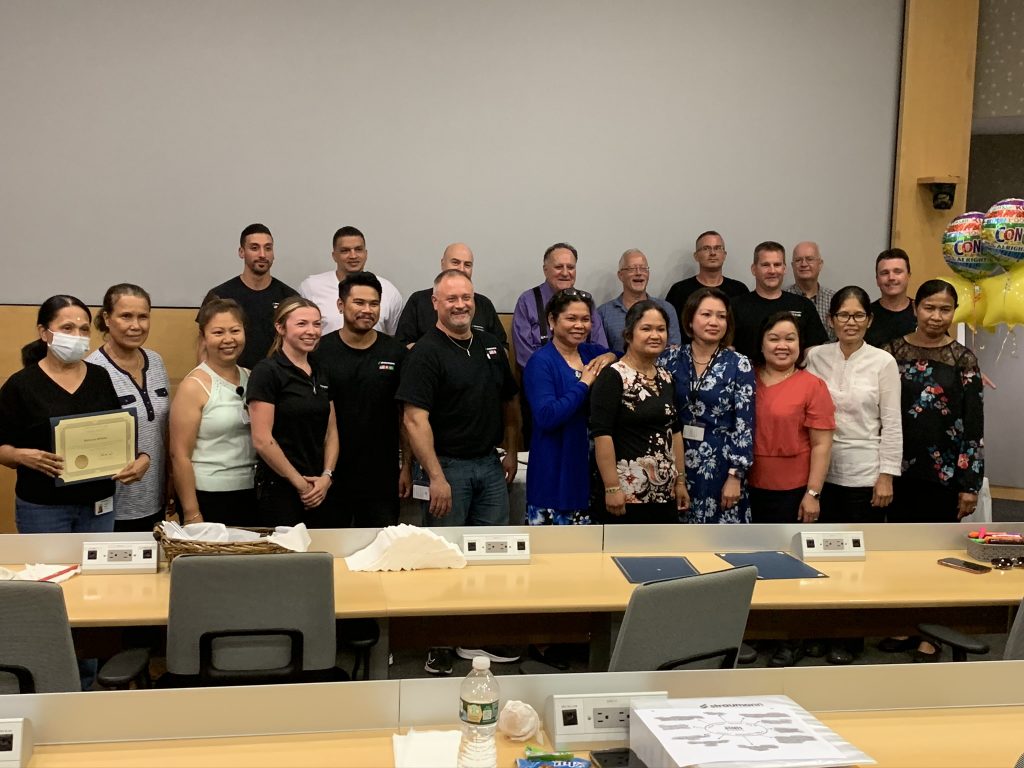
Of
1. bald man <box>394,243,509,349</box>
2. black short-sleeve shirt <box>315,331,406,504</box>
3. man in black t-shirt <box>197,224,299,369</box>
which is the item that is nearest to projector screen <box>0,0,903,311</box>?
man in black t-shirt <box>197,224,299,369</box>

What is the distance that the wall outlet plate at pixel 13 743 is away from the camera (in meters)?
1.74

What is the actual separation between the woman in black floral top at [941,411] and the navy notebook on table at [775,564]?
1120 mm

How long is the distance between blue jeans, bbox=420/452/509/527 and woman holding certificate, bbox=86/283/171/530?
3.43 feet

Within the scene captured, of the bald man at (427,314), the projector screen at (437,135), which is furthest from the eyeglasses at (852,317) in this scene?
the projector screen at (437,135)

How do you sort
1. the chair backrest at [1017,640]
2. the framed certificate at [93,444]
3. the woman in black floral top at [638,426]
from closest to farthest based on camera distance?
1. the chair backrest at [1017,640]
2. the framed certificate at [93,444]
3. the woman in black floral top at [638,426]

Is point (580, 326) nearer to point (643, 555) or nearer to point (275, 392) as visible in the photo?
point (643, 555)

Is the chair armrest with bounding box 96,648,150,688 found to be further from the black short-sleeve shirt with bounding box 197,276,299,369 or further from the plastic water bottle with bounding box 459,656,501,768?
the black short-sleeve shirt with bounding box 197,276,299,369

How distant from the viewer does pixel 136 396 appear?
3.57 meters

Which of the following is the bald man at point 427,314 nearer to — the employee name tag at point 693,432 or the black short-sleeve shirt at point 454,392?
the black short-sleeve shirt at point 454,392

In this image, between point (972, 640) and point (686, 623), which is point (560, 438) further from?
point (972, 640)

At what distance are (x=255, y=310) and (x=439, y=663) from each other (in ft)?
6.78

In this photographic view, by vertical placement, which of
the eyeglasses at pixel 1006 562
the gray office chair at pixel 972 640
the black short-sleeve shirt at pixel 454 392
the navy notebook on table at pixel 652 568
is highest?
the black short-sleeve shirt at pixel 454 392

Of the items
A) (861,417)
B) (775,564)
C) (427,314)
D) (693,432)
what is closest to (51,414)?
(427,314)

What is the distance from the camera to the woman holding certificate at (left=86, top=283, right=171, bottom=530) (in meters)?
3.55
